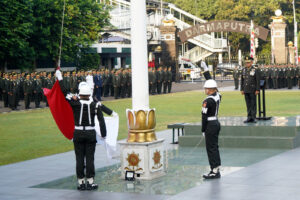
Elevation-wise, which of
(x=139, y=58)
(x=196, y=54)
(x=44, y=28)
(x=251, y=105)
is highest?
(x=44, y=28)

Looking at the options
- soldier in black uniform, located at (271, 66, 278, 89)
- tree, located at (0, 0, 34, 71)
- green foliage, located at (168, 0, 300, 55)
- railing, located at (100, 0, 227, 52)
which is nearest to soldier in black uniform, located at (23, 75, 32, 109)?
tree, located at (0, 0, 34, 71)

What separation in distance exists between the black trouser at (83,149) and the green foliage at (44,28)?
94.3 feet

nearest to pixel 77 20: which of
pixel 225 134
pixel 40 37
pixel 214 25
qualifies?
pixel 40 37

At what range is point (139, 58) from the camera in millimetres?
11391

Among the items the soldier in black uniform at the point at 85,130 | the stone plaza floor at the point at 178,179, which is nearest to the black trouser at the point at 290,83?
the stone plaza floor at the point at 178,179

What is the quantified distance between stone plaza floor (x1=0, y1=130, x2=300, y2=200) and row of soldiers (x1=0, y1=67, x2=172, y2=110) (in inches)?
680

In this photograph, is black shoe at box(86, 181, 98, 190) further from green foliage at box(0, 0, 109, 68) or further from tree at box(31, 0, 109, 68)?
tree at box(31, 0, 109, 68)

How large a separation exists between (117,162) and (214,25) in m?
35.1

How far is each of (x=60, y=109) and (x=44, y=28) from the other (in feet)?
109

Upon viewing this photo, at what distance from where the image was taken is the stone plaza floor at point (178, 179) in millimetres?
10023

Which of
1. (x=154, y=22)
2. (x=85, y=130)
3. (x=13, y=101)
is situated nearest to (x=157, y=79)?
(x=13, y=101)

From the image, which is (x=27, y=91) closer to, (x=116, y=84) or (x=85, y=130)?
(x=116, y=84)

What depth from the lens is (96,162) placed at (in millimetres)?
13672

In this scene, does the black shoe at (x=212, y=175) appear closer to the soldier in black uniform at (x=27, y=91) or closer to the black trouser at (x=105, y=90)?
the soldier in black uniform at (x=27, y=91)
